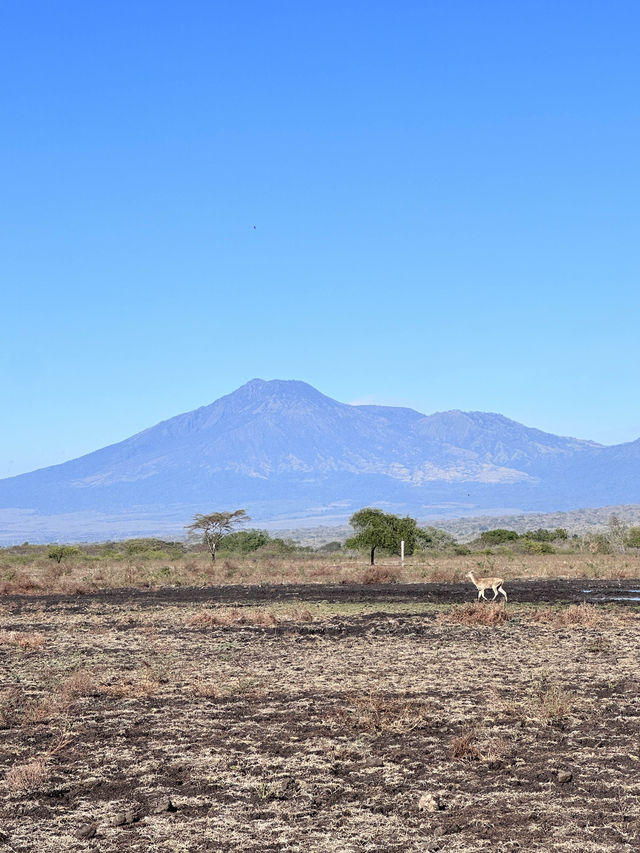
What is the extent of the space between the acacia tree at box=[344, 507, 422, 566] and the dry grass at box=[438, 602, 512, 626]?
94.2 feet

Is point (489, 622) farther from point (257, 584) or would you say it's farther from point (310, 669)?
point (257, 584)

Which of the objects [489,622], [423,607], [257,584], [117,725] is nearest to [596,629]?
[489,622]

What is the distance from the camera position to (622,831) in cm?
891

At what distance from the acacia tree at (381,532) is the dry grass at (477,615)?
2871cm

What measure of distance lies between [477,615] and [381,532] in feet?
104

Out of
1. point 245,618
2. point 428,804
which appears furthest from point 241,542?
point 428,804

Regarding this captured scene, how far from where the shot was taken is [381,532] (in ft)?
184

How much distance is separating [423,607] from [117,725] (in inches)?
646

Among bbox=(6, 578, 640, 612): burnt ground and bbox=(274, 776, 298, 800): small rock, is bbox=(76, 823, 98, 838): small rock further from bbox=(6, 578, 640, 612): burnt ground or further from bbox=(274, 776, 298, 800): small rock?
bbox=(6, 578, 640, 612): burnt ground

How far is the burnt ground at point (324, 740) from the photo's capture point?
9180 millimetres

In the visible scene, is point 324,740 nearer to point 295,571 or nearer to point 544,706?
point 544,706

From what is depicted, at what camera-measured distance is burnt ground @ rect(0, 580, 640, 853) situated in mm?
9180

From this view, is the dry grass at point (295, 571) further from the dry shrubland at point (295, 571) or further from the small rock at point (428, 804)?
the small rock at point (428, 804)

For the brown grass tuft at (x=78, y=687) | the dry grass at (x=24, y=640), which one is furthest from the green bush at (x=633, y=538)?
the brown grass tuft at (x=78, y=687)
